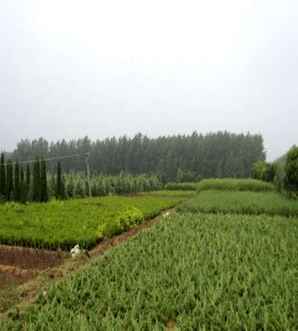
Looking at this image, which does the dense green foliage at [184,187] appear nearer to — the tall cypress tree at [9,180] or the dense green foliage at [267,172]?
the dense green foliage at [267,172]

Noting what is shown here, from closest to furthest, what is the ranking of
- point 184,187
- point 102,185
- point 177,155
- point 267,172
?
point 267,172 → point 102,185 → point 184,187 → point 177,155

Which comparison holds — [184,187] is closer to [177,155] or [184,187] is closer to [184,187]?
[184,187]

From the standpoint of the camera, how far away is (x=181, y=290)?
14.8 feet

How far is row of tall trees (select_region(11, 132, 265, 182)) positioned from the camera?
205 ft

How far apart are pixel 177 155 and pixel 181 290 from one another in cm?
6223

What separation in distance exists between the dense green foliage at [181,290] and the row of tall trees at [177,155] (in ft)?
164

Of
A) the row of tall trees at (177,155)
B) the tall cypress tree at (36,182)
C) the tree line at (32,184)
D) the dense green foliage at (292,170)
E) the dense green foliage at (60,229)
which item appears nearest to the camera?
the dense green foliage at (60,229)

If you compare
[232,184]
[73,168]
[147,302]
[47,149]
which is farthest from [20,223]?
[47,149]

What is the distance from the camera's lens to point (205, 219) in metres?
10.8

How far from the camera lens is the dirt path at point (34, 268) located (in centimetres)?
518

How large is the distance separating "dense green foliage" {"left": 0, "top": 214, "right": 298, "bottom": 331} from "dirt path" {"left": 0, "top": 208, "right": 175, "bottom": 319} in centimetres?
57

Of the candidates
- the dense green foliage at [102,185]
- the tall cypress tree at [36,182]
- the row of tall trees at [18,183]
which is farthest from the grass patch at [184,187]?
the tall cypress tree at [36,182]

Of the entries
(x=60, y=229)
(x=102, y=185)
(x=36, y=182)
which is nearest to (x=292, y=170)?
(x=60, y=229)

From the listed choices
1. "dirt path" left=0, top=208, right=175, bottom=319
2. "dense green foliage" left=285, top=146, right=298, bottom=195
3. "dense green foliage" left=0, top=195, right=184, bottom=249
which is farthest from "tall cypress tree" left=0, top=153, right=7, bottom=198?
"dense green foliage" left=285, top=146, right=298, bottom=195
